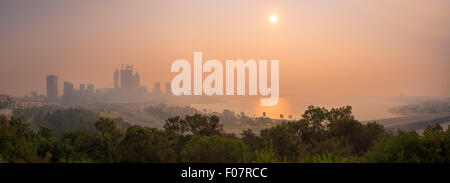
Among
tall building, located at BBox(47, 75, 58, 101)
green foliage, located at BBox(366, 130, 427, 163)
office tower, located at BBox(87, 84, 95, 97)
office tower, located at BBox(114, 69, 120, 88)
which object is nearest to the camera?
green foliage, located at BBox(366, 130, 427, 163)

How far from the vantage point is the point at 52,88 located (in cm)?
7456

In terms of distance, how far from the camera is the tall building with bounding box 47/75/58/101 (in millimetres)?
71081

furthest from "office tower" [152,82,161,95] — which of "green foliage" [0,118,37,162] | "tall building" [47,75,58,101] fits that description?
"green foliage" [0,118,37,162]

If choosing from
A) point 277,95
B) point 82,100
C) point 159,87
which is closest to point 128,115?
point 159,87

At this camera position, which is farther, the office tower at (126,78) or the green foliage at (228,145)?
the office tower at (126,78)

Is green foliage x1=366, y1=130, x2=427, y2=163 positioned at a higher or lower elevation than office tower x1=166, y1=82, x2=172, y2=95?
lower

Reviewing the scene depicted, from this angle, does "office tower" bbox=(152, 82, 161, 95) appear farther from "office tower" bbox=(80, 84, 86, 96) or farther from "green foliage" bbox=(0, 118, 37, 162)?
"green foliage" bbox=(0, 118, 37, 162)

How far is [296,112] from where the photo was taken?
4981cm

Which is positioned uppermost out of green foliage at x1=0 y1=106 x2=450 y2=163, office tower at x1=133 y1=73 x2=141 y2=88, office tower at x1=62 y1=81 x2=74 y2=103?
office tower at x1=133 y1=73 x2=141 y2=88

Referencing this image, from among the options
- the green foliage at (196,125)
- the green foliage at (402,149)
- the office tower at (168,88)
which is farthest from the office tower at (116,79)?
the green foliage at (402,149)

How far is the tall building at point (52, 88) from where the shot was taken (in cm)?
7108

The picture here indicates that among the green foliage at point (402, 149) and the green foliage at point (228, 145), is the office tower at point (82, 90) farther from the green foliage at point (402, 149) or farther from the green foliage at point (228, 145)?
the green foliage at point (402, 149)
